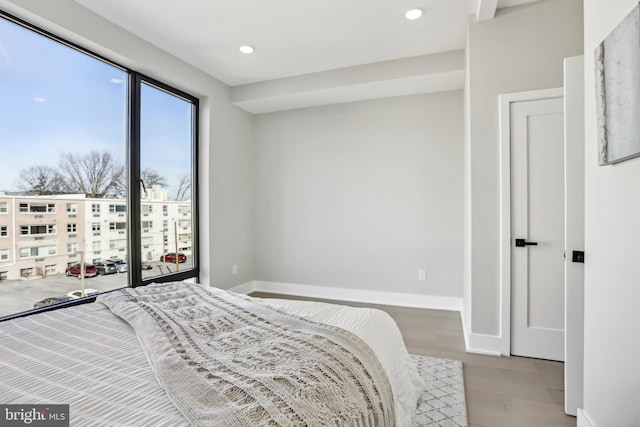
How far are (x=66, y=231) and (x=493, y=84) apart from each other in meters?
3.69

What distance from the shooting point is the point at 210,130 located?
3.80 meters

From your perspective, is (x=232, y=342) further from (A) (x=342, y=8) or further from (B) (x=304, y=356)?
(A) (x=342, y=8)

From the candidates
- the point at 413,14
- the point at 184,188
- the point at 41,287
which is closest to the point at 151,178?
the point at 184,188

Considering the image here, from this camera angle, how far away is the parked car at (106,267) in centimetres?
276

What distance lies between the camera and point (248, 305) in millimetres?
1722

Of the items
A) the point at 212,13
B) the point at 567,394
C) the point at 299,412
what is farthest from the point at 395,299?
the point at 212,13

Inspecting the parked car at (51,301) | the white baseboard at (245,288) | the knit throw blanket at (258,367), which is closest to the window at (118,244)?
the parked car at (51,301)

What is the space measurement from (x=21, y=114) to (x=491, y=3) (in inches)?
139

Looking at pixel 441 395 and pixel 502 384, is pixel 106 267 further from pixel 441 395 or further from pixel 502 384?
pixel 502 384

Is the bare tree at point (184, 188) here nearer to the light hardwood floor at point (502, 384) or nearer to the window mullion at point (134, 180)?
the window mullion at point (134, 180)

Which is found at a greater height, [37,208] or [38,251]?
[37,208]

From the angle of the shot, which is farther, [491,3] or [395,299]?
[395,299]

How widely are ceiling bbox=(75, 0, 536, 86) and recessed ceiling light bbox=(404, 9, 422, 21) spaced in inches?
1.6

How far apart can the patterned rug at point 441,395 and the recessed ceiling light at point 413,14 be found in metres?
2.83
